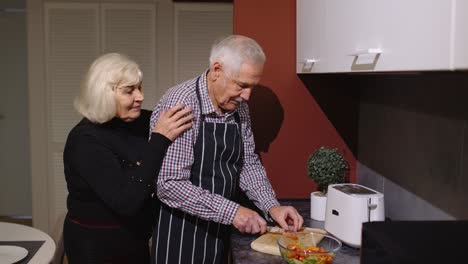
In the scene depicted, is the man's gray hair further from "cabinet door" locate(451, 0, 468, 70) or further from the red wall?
"cabinet door" locate(451, 0, 468, 70)

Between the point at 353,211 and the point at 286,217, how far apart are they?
251 mm

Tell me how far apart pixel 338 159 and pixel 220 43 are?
66 cm

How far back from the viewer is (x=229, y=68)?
60.6 inches

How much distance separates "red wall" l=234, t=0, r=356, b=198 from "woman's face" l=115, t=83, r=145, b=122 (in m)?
0.51

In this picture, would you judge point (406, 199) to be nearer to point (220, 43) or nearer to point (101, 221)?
point (220, 43)

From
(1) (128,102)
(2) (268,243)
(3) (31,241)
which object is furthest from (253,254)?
(3) (31,241)

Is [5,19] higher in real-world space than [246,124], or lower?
higher

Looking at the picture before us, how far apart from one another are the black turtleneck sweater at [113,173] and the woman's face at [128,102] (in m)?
0.07

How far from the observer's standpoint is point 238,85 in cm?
156

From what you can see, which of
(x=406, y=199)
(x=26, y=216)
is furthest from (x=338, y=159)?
(x=26, y=216)

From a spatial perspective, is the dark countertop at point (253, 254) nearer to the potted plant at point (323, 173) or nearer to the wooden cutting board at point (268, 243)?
the wooden cutting board at point (268, 243)

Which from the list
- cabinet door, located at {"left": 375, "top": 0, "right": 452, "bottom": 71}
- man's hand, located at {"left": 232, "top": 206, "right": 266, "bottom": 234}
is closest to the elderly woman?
man's hand, located at {"left": 232, "top": 206, "right": 266, "bottom": 234}

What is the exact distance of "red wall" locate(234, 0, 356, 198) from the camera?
203cm

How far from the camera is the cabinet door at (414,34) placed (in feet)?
2.57
